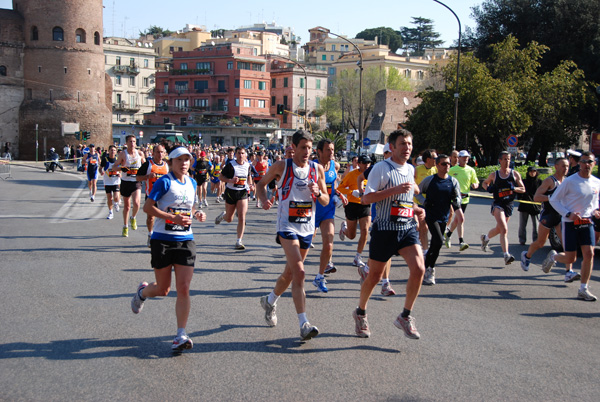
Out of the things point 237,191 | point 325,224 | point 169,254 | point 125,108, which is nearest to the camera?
point 169,254

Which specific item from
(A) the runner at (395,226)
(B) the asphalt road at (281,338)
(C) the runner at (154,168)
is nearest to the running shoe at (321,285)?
(B) the asphalt road at (281,338)

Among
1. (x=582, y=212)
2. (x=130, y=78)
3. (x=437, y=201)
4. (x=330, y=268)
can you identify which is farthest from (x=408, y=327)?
(x=130, y=78)

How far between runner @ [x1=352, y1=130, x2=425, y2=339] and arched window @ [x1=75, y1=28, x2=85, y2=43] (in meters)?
63.6

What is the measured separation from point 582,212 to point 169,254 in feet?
17.0

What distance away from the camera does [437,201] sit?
854 centimetres

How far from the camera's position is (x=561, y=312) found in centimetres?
711

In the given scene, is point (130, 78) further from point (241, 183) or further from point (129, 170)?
point (241, 183)

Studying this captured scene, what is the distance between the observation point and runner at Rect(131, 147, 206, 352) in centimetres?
546

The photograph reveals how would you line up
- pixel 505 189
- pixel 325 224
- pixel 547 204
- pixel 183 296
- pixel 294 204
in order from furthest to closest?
pixel 505 189
pixel 547 204
pixel 325 224
pixel 294 204
pixel 183 296

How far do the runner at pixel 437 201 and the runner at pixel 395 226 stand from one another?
2.63 meters

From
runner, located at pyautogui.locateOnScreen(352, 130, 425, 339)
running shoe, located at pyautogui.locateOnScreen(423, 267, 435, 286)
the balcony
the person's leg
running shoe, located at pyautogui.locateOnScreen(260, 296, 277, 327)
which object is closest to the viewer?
the person's leg

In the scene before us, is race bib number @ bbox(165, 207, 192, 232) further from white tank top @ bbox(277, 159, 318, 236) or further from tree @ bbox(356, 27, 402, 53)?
tree @ bbox(356, 27, 402, 53)

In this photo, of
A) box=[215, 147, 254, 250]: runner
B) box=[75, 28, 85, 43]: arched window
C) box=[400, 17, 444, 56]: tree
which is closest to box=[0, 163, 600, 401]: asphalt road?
box=[215, 147, 254, 250]: runner

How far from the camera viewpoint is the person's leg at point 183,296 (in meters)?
5.44
